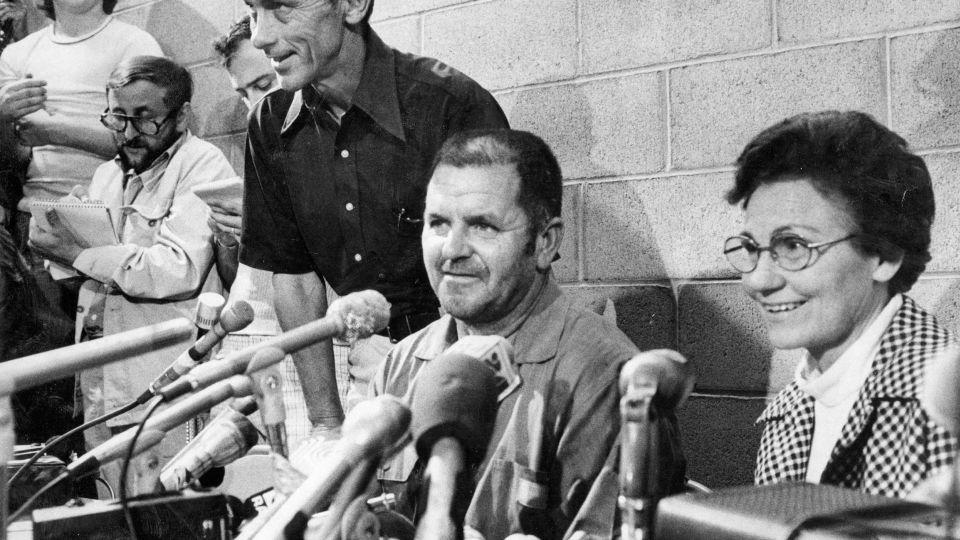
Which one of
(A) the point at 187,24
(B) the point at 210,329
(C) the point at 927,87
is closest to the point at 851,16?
(C) the point at 927,87

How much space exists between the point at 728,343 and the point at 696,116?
0.57m

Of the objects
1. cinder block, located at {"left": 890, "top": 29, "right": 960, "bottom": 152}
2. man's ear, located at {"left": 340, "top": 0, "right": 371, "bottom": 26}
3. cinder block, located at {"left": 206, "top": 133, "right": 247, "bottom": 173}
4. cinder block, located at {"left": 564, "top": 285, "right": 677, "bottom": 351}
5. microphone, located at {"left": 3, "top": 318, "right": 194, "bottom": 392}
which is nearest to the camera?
microphone, located at {"left": 3, "top": 318, "right": 194, "bottom": 392}

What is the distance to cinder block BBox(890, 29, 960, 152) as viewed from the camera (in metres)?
2.34

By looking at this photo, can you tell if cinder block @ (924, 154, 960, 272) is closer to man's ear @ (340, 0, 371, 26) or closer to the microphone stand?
man's ear @ (340, 0, 371, 26)

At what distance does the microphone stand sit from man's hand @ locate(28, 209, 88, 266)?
114 inches

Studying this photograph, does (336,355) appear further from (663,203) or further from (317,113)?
(663,203)

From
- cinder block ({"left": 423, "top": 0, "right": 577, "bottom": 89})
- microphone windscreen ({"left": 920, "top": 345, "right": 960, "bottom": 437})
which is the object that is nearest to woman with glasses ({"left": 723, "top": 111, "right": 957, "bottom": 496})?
microphone windscreen ({"left": 920, "top": 345, "right": 960, "bottom": 437})

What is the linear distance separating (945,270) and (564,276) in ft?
3.26

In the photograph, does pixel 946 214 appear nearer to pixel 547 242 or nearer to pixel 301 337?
pixel 547 242

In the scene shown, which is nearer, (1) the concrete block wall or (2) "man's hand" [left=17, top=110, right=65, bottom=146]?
(1) the concrete block wall

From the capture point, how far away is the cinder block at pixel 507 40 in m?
3.00

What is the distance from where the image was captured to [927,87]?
93.4 inches

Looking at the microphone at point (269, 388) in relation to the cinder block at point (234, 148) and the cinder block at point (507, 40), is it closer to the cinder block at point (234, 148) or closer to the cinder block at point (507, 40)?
the cinder block at point (507, 40)

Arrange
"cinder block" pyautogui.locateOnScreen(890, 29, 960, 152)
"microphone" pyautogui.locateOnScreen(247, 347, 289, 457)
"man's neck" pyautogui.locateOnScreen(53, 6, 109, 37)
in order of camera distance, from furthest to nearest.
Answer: "man's neck" pyautogui.locateOnScreen(53, 6, 109, 37), "cinder block" pyautogui.locateOnScreen(890, 29, 960, 152), "microphone" pyautogui.locateOnScreen(247, 347, 289, 457)
